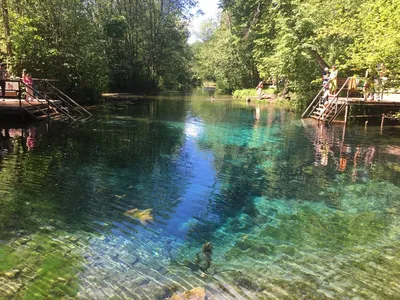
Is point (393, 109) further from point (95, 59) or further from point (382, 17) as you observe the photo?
point (95, 59)

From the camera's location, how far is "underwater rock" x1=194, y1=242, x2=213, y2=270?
565 cm

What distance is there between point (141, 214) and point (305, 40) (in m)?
25.2

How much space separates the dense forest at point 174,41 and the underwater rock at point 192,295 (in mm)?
15195

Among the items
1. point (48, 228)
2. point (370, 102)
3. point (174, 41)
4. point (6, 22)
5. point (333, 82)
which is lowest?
point (48, 228)

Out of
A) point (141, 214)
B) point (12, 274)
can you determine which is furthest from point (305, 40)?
point (12, 274)

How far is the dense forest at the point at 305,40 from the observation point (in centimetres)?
1712

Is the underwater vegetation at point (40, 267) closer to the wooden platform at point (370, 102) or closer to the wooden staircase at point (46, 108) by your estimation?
the wooden staircase at point (46, 108)

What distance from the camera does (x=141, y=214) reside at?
748 cm

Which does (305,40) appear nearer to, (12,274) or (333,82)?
(333,82)

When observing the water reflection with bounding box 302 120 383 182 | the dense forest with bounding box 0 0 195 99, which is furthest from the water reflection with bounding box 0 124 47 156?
the water reflection with bounding box 302 120 383 182

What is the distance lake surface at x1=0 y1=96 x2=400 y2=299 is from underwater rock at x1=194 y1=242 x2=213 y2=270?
0.05 meters

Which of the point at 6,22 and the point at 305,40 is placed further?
the point at 305,40

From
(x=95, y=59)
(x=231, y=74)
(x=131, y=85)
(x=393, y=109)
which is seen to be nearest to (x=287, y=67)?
(x=393, y=109)

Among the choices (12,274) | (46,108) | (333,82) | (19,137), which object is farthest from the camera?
(333,82)
